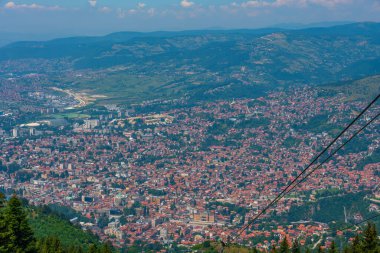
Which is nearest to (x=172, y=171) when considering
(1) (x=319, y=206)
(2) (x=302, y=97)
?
(1) (x=319, y=206)

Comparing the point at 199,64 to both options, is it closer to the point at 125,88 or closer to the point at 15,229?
the point at 125,88

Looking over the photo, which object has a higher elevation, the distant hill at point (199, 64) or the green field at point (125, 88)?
the distant hill at point (199, 64)

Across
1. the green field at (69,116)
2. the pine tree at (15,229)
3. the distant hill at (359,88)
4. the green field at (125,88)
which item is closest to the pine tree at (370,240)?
the pine tree at (15,229)

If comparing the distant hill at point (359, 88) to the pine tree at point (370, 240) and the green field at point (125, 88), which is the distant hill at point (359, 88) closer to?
the green field at point (125, 88)

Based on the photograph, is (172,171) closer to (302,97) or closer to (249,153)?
(249,153)

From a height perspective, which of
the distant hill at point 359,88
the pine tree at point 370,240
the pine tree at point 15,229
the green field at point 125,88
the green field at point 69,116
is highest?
the pine tree at point 15,229

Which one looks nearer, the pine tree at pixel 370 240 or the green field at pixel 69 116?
the pine tree at pixel 370 240

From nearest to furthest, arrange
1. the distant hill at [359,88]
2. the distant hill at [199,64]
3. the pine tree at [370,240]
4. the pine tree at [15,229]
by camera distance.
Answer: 1. the pine tree at [15,229]
2. the pine tree at [370,240]
3. the distant hill at [359,88]
4. the distant hill at [199,64]

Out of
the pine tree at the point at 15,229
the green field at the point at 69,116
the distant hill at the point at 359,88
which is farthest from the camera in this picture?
the green field at the point at 69,116
